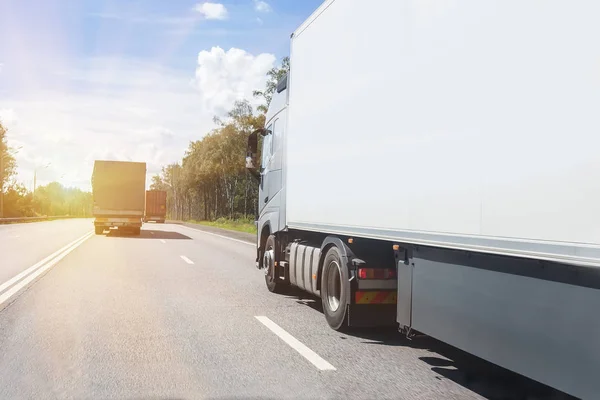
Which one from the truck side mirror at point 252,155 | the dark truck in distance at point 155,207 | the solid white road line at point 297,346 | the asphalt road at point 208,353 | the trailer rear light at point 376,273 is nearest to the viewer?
the asphalt road at point 208,353

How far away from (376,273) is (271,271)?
3748 mm

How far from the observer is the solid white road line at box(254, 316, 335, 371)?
5.37 metres

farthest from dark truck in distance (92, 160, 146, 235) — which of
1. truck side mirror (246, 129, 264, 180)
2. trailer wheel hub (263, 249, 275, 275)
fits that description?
trailer wheel hub (263, 249, 275, 275)

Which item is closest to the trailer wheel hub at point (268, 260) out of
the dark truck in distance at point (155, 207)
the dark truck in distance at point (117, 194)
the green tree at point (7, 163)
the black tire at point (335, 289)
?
the black tire at point (335, 289)

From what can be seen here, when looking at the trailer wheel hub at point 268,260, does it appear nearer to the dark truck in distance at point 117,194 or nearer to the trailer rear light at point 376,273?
the trailer rear light at point 376,273

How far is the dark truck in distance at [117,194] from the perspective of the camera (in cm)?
2773

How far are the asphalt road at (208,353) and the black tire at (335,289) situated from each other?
19cm

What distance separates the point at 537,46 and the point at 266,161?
7.07 m

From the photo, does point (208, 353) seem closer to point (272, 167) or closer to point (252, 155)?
point (272, 167)

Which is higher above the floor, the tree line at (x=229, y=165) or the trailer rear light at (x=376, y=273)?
the tree line at (x=229, y=165)

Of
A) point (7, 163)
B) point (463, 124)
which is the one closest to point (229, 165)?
point (7, 163)

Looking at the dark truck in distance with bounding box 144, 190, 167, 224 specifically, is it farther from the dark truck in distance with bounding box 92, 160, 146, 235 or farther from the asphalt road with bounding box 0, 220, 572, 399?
the asphalt road with bounding box 0, 220, 572, 399

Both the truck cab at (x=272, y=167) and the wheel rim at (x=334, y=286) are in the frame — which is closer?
the wheel rim at (x=334, y=286)

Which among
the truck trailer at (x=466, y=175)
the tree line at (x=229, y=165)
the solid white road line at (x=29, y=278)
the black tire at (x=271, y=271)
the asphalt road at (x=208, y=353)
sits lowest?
the asphalt road at (x=208, y=353)
